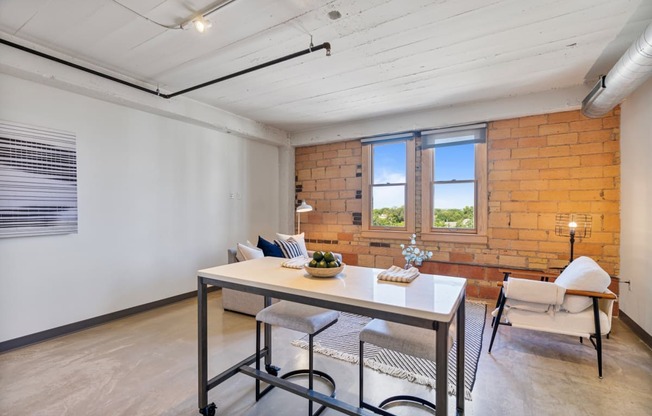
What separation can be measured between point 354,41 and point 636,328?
3982mm

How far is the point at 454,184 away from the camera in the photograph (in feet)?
14.7

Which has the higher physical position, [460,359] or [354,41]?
[354,41]

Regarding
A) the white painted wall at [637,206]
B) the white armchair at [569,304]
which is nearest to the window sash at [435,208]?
the white painted wall at [637,206]

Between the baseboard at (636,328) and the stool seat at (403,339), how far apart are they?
8.53ft

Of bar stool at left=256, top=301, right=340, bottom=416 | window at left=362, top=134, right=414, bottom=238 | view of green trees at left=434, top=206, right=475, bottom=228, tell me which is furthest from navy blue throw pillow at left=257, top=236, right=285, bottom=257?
view of green trees at left=434, top=206, right=475, bottom=228

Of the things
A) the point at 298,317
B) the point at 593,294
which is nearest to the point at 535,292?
the point at 593,294

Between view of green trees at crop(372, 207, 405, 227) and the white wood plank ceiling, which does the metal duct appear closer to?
the white wood plank ceiling

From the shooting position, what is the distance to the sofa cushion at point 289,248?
385 cm

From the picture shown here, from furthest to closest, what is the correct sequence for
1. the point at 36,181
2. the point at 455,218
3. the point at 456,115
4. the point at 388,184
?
the point at 388,184 → the point at 455,218 → the point at 456,115 → the point at 36,181

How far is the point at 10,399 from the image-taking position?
2043 millimetres

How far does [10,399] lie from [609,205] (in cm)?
591

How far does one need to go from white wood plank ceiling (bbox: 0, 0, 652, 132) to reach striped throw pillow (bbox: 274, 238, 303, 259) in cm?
194

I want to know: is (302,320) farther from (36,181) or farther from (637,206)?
(637,206)

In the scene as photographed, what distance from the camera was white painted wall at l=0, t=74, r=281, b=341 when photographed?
2832mm
